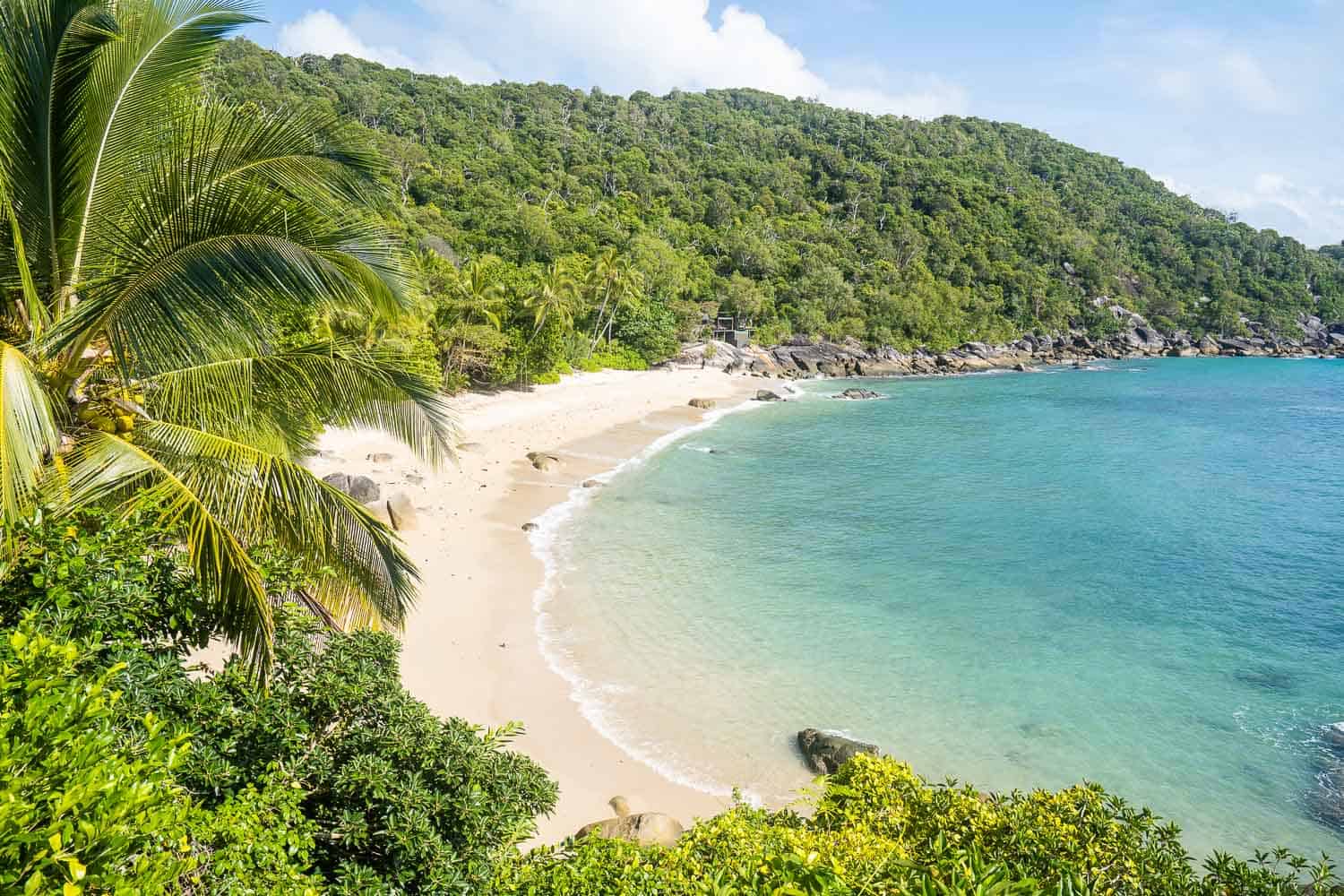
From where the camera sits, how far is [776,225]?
8394cm

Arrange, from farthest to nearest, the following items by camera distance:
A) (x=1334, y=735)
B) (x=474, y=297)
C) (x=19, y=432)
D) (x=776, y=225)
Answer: (x=776, y=225), (x=474, y=297), (x=1334, y=735), (x=19, y=432)

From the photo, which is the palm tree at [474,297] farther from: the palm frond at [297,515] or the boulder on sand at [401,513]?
the palm frond at [297,515]

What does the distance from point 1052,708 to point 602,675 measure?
7244 mm

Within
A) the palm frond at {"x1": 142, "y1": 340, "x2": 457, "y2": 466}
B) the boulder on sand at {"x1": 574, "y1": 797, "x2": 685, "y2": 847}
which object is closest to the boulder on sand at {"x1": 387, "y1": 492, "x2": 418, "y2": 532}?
the palm frond at {"x1": 142, "y1": 340, "x2": 457, "y2": 466}

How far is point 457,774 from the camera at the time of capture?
14.4ft

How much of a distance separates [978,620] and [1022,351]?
72975 mm

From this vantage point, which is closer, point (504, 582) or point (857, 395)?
point (504, 582)

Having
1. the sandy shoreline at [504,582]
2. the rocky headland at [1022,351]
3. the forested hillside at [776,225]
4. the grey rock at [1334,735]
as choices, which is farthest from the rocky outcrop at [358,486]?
the rocky headland at [1022,351]

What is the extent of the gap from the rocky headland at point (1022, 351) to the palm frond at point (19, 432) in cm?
4885

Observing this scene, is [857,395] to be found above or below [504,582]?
above

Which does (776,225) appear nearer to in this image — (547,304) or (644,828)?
(547,304)

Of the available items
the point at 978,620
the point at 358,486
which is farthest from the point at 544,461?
the point at 978,620

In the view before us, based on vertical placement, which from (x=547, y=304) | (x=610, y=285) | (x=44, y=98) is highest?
(x=610, y=285)

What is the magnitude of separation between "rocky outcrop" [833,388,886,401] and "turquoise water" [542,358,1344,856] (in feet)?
53.5
